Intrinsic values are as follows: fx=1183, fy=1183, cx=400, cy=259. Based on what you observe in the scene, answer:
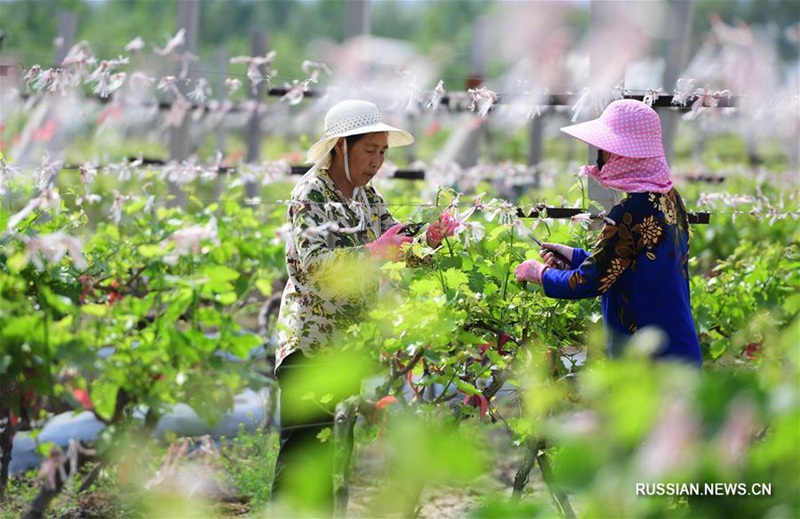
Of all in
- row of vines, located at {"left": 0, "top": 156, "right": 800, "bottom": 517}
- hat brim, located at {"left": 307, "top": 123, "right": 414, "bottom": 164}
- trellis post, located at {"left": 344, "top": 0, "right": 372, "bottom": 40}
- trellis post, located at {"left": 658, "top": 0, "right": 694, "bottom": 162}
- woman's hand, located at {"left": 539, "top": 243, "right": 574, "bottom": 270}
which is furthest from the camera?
trellis post, located at {"left": 344, "top": 0, "right": 372, "bottom": 40}

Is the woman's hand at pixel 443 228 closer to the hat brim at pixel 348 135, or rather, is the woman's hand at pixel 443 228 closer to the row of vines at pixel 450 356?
the row of vines at pixel 450 356

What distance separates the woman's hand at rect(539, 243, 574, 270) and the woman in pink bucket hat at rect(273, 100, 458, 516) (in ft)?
0.90

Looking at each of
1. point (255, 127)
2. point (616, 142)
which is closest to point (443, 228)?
point (616, 142)

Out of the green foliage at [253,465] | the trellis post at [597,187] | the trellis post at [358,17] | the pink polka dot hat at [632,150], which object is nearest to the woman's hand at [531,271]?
the pink polka dot hat at [632,150]

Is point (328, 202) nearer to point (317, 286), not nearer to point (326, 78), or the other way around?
point (317, 286)

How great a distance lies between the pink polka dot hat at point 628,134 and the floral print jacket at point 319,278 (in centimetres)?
70

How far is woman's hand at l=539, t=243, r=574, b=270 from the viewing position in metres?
3.28

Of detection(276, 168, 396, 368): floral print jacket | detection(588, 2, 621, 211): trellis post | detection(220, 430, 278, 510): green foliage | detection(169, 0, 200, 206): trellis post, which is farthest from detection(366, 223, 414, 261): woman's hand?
detection(169, 0, 200, 206): trellis post

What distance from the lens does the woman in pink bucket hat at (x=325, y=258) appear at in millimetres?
3355

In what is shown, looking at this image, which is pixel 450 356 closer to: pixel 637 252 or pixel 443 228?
pixel 443 228

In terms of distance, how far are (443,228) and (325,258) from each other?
34 centimetres

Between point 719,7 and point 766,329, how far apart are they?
59.2 meters

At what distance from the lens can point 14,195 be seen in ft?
14.9

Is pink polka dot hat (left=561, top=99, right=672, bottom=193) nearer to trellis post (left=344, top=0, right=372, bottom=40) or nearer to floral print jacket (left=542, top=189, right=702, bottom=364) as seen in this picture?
floral print jacket (left=542, top=189, right=702, bottom=364)
